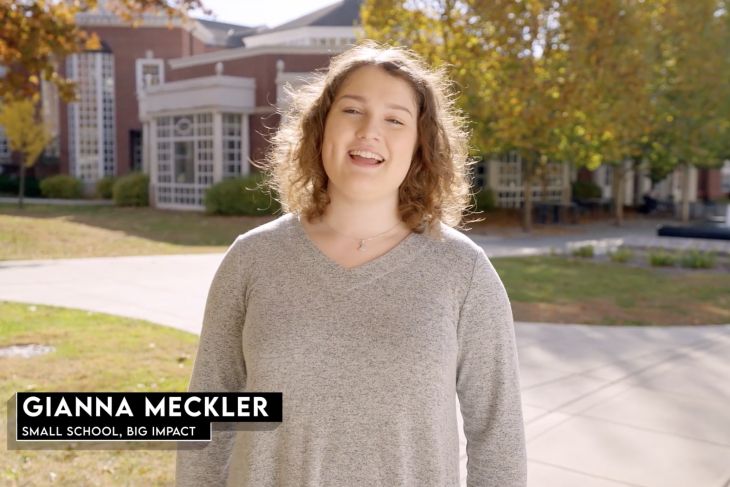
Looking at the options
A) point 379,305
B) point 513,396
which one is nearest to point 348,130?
point 379,305

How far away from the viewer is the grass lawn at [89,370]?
13.6 feet

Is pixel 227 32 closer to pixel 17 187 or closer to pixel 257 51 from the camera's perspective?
pixel 17 187

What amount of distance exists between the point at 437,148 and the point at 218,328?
786 mm

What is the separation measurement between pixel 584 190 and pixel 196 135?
15963 mm

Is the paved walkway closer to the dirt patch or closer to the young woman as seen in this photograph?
the dirt patch

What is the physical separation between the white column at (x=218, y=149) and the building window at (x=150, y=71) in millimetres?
11912

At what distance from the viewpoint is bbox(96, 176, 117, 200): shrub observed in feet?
107

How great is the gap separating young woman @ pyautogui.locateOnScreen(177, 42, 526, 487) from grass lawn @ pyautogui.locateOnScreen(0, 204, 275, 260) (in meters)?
13.1

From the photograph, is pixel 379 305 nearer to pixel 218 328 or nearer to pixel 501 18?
pixel 218 328

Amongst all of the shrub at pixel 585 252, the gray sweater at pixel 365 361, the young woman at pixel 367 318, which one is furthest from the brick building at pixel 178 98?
the gray sweater at pixel 365 361

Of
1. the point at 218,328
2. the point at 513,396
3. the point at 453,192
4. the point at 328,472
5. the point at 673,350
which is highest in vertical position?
the point at 453,192

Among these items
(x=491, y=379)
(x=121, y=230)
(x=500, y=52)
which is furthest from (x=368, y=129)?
(x=121, y=230)

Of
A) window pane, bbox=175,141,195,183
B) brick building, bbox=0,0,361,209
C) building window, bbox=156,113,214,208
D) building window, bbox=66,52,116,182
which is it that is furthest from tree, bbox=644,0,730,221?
building window, bbox=66,52,116,182

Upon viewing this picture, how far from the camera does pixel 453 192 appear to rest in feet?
7.29
